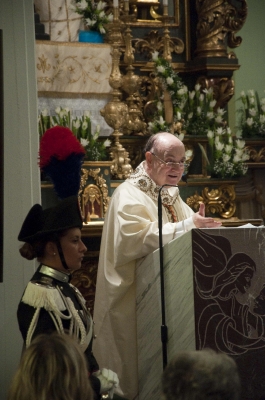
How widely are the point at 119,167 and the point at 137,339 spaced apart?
226 centimetres

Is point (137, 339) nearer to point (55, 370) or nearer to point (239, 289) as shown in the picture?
point (239, 289)

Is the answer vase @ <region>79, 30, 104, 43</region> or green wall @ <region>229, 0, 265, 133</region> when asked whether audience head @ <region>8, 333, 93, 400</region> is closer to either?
vase @ <region>79, 30, 104, 43</region>

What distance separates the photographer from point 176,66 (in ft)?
26.3

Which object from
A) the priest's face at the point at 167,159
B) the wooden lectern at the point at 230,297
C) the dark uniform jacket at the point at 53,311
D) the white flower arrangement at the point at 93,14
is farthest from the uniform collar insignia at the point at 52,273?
the white flower arrangement at the point at 93,14

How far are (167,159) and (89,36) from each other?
2.38m

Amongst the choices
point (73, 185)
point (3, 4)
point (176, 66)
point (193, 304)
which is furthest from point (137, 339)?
point (176, 66)

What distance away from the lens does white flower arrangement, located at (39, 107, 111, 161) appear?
6.53 meters

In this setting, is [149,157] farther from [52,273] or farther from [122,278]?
[52,273]

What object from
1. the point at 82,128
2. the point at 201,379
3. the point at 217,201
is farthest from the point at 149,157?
the point at 201,379

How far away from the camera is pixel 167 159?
17.6 feet

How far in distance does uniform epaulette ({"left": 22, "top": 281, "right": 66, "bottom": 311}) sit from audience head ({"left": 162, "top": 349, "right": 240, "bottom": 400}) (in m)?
1.26

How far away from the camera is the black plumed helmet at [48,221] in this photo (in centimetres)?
373

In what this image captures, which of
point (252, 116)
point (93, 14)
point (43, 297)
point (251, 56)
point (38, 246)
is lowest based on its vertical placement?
point (43, 297)

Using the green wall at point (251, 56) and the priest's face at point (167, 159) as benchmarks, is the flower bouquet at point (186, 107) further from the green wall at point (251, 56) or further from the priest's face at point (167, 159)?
the priest's face at point (167, 159)
